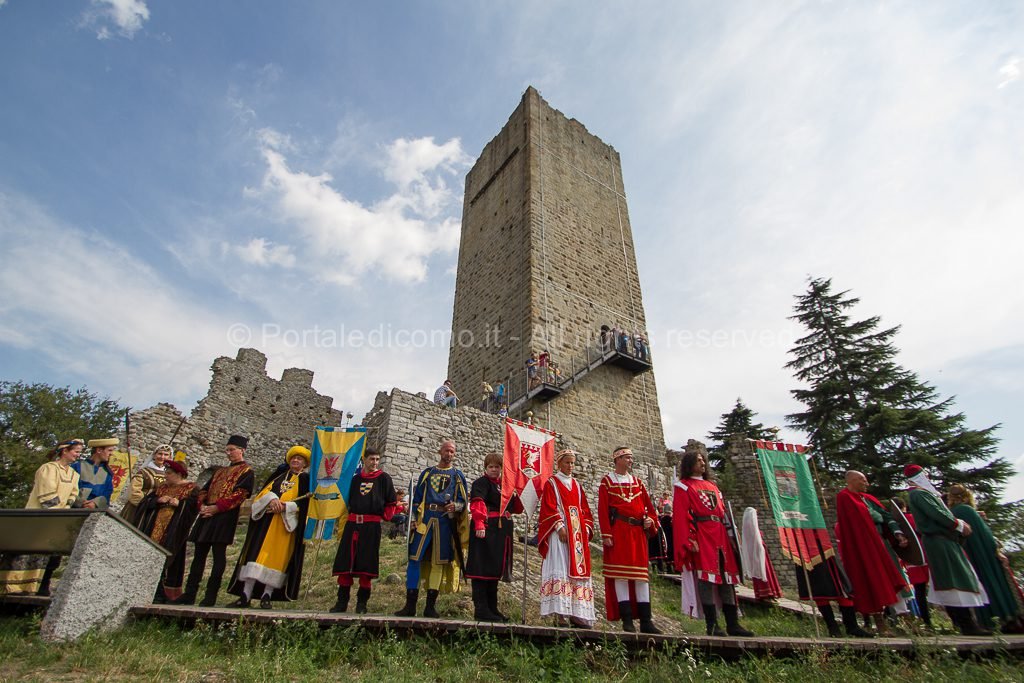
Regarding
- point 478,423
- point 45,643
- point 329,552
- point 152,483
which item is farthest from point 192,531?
point 478,423

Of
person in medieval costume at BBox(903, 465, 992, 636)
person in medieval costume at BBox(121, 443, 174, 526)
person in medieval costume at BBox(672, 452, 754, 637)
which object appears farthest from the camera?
person in medieval costume at BBox(121, 443, 174, 526)

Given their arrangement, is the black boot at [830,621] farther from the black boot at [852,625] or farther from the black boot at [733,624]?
the black boot at [733,624]

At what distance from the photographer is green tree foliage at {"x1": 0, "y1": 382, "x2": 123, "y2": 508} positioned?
13.7 m

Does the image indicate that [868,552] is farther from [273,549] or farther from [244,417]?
[244,417]

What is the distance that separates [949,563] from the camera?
16.3 feet

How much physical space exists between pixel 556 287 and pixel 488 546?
10703 mm

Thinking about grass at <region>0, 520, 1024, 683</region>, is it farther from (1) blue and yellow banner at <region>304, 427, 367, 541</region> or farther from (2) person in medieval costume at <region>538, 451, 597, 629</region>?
(1) blue and yellow banner at <region>304, 427, 367, 541</region>

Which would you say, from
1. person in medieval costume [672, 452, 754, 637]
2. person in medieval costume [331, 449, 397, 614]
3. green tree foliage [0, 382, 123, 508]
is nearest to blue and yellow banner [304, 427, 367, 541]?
person in medieval costume [331, 449, 397, 614]

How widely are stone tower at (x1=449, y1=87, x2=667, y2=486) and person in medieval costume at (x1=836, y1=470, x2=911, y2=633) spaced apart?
273 inches

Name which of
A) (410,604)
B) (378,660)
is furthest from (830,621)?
(378,660)

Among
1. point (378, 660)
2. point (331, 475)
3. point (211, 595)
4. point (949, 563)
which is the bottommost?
point (378, 660)

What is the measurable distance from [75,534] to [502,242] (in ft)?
45.5

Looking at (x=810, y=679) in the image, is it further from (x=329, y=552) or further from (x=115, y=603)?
(x=329, y=552)

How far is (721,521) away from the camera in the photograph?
445 centimetres
